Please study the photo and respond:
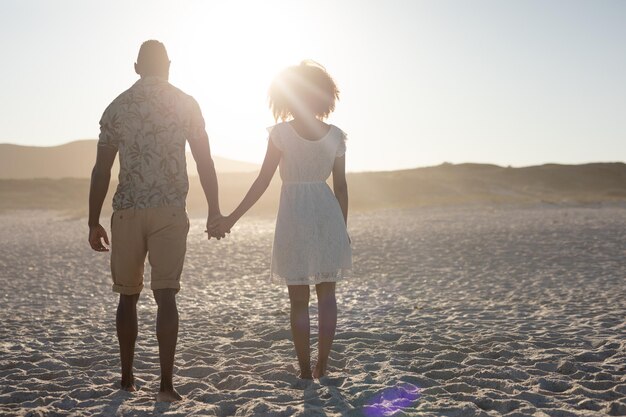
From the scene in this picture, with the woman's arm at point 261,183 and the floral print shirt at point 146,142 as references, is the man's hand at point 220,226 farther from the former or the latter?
the floral print shirt at point 146,142

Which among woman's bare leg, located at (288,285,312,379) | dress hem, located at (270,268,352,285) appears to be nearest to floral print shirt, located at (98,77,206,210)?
dress hem, located at (270,268,352,285)

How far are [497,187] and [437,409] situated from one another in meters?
55.0

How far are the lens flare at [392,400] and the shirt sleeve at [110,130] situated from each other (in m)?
2.33

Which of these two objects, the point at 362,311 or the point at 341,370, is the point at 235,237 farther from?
the point at 341,370

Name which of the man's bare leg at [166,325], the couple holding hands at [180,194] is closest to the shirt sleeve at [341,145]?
the couple holding hands at [180,194]

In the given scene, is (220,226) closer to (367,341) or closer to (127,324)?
(127,324)

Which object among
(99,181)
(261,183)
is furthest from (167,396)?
(261,183)

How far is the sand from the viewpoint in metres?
4.54

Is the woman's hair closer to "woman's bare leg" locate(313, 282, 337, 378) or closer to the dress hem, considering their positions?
the dress hem

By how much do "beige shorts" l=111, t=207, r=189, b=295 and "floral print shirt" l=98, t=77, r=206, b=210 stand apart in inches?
2.7

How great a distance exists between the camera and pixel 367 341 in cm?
639

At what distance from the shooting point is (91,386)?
4988 millimetres

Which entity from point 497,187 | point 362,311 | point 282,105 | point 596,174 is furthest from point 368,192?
point 282,105

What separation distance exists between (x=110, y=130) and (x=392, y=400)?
2.53 meters
